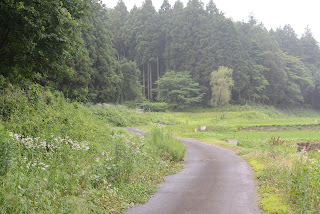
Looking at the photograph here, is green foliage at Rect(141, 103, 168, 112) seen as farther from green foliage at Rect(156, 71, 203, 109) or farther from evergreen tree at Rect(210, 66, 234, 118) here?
evergreen tree at Rect(210, 66, 234, 118)

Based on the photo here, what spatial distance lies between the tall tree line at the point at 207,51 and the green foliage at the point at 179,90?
6.91 ft

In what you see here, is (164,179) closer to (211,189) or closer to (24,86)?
(211,189)

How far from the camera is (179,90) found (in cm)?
5891

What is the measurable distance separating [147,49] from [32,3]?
5906 centimetres

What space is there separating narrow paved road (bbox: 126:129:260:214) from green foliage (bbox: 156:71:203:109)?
43894 mm

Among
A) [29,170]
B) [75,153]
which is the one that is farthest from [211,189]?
[29,170]

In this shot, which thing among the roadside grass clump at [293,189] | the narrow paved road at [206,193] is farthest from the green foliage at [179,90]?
the roadside grass clump at [293,189]

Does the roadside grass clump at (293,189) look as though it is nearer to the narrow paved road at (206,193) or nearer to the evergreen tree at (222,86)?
the narrow paved road at (206,193)

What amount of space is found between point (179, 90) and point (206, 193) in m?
Answer: 50.1

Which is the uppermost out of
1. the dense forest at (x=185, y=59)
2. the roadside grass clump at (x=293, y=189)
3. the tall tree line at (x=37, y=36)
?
the dense forest at (x=185, y=59)

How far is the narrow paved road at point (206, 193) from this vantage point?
24.9 ft

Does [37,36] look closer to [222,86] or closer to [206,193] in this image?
[206,193]

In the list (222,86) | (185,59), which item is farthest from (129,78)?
(185,59)

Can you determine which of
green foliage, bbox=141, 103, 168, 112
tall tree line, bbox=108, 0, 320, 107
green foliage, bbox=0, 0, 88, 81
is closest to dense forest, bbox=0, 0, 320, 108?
tall tree line, bbox=108, 0, 320, 107
